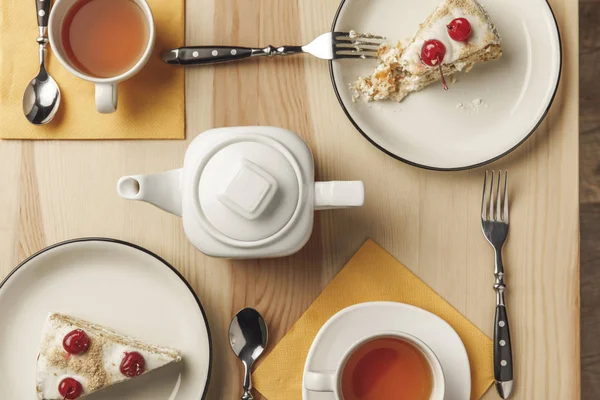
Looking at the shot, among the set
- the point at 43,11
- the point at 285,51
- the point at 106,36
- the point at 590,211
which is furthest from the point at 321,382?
the point at 590,211

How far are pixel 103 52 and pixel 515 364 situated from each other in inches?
34.7

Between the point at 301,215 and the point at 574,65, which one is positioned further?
the point at 574,65

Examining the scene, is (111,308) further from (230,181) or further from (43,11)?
(43,11)

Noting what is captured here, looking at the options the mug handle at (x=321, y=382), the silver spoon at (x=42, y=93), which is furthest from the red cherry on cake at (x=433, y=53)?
the silver spoon at (x=42, y=93)

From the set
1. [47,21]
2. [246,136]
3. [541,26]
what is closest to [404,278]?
[246,136]

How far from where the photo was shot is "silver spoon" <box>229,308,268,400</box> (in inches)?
38.6

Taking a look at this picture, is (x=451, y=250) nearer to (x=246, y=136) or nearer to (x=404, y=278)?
(x=404, y=278)

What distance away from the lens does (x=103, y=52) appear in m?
0.97

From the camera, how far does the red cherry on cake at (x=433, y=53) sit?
3.13 feet

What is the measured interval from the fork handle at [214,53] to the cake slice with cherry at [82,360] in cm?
48

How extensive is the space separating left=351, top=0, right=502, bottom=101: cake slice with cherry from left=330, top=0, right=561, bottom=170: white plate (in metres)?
0.02

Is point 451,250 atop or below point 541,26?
below

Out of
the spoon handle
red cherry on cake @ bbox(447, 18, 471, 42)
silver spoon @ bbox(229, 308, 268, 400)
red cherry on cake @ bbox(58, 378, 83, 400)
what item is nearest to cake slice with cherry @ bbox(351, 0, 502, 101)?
red cherry on cake @ bbox(447, 18, 471, 42)

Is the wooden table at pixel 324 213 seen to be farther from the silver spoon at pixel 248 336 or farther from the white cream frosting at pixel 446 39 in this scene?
the white cream frosting at pixel 446 39
